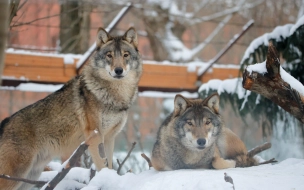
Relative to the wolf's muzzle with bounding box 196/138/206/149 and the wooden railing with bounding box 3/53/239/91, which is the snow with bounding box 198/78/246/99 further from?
the wolf's muzzle with bounding box 196/138/206/149

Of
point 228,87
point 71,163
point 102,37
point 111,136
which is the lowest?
point 111,136

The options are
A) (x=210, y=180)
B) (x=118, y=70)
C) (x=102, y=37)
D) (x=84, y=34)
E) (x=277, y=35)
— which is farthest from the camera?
(x=84, y=34)

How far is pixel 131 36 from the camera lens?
6.07 meters

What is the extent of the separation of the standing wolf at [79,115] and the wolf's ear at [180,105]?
0.92 metres

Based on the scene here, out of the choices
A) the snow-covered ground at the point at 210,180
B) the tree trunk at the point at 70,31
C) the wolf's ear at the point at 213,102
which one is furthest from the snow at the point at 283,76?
the tree trunk at the point at 70,31

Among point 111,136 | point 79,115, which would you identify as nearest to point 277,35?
point 111,136

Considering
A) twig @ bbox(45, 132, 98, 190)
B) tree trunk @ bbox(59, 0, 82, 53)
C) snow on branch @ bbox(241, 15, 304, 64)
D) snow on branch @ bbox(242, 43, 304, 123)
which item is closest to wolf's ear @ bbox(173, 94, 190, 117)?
snow on branch @ bbox(242, 43, 304, 123)

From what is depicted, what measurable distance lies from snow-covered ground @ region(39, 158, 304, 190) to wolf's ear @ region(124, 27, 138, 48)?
1913 mm

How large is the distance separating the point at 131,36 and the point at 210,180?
2636 mm

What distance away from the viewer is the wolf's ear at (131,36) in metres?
6.05

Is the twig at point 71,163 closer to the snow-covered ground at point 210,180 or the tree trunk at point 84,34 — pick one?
the snow-covered ground at point 210,180

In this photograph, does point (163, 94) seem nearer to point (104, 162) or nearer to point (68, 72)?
point (68, 72)

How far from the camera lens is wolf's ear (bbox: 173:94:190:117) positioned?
5129mm

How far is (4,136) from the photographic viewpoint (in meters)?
5.58
